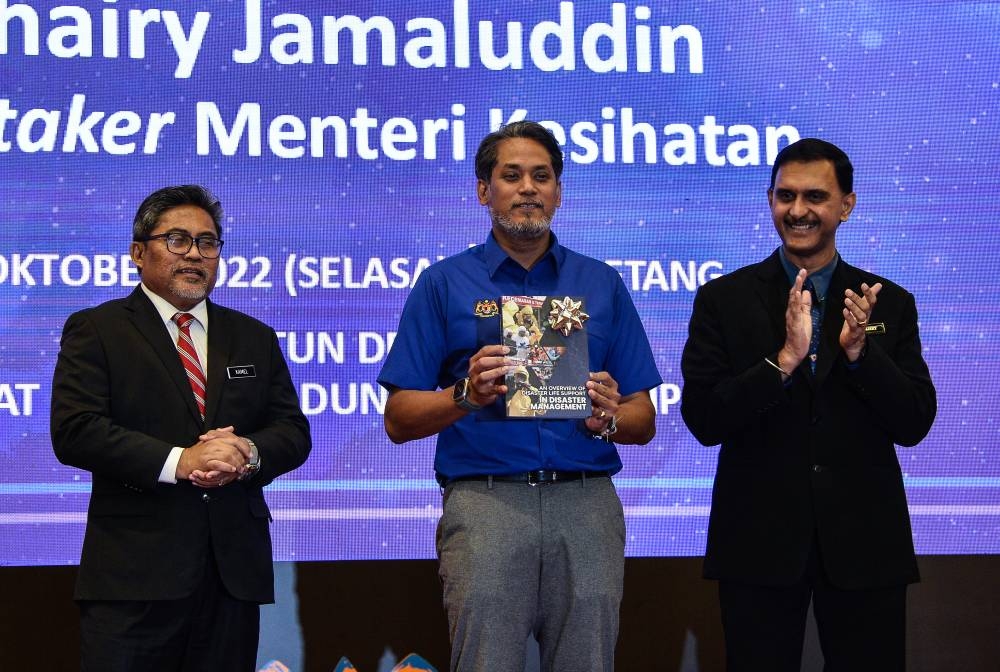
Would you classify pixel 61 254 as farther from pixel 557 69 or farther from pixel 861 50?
pixel 861 50

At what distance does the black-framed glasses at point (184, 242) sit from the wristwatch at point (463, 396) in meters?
0.84

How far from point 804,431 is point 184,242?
1.68 m

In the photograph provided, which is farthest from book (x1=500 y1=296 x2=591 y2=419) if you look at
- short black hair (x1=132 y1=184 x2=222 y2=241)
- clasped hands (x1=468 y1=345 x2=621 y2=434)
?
short black hair (x1=132 y1=184 x2=222 y2=241)

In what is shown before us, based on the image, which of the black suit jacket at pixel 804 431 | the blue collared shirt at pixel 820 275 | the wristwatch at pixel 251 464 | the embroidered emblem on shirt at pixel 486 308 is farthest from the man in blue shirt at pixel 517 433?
the blue collared shirt at pixel 820 275

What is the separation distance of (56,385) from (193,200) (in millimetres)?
608

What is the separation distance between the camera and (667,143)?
4.13 meters

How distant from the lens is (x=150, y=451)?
2.62m

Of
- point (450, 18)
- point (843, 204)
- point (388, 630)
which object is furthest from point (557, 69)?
point (388, 630)

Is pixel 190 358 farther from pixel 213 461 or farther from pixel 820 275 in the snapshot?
pixel 820 275

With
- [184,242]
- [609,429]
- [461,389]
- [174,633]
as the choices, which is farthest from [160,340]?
[609,429]

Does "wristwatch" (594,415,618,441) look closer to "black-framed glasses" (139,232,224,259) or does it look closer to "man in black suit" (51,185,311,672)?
"man in black suit" (51,185,311,672)

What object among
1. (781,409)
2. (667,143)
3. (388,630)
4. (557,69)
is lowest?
(388,630)

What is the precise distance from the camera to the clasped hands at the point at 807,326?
2.67 m

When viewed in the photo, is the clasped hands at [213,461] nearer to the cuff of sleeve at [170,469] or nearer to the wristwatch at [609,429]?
the cuff of sleeve at [170,469]
